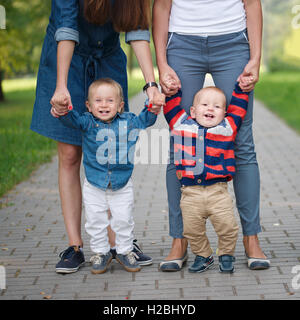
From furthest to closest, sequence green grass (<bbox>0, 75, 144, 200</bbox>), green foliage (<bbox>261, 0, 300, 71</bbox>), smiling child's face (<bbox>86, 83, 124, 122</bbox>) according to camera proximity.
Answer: green foliage (<bbox>261, 0, 300, 71</bbox>) → green grass (<bbox>0, 75, 144, 200</bbox>) → smiling child's face (<bbox>86, 83, 124, 122</bbox>)

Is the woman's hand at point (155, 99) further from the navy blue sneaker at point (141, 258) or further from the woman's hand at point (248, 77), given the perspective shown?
the navy blue sneaker at point (141, 258)

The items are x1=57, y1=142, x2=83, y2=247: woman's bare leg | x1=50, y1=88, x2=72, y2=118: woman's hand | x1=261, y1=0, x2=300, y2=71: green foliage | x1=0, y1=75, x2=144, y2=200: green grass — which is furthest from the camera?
x1=261, y1=0, x2=300, y2=71: green foliage

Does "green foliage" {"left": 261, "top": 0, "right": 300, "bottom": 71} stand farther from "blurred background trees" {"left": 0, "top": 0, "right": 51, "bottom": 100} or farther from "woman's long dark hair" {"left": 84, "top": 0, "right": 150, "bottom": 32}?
"woman's long dark hair" {"left": 84, "top": 0, "right": 150, "bottom": 32}

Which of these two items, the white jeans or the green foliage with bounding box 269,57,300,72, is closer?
the white jeans

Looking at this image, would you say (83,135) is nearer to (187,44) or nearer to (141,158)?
(187,44)

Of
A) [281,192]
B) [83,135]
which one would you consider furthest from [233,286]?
[281,192]

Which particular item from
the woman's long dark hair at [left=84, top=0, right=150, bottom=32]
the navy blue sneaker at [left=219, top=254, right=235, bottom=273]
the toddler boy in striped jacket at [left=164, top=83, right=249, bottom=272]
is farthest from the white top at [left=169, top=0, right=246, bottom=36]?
the navy blue sneaker at [left=219, top=254, right=235, bottom=273]

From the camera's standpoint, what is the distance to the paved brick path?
369 cm

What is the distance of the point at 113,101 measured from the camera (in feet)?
12.8

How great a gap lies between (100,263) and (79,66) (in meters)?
1.30

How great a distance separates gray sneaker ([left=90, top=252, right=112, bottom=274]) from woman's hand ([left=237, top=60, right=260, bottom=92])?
142 centimetres

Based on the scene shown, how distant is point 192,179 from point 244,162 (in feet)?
1.27

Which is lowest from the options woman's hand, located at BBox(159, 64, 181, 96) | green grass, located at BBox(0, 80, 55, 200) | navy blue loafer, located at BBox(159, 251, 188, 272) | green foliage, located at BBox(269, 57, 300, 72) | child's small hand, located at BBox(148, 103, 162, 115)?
green foliage, located at BBox(269, 57, 300, 72)
